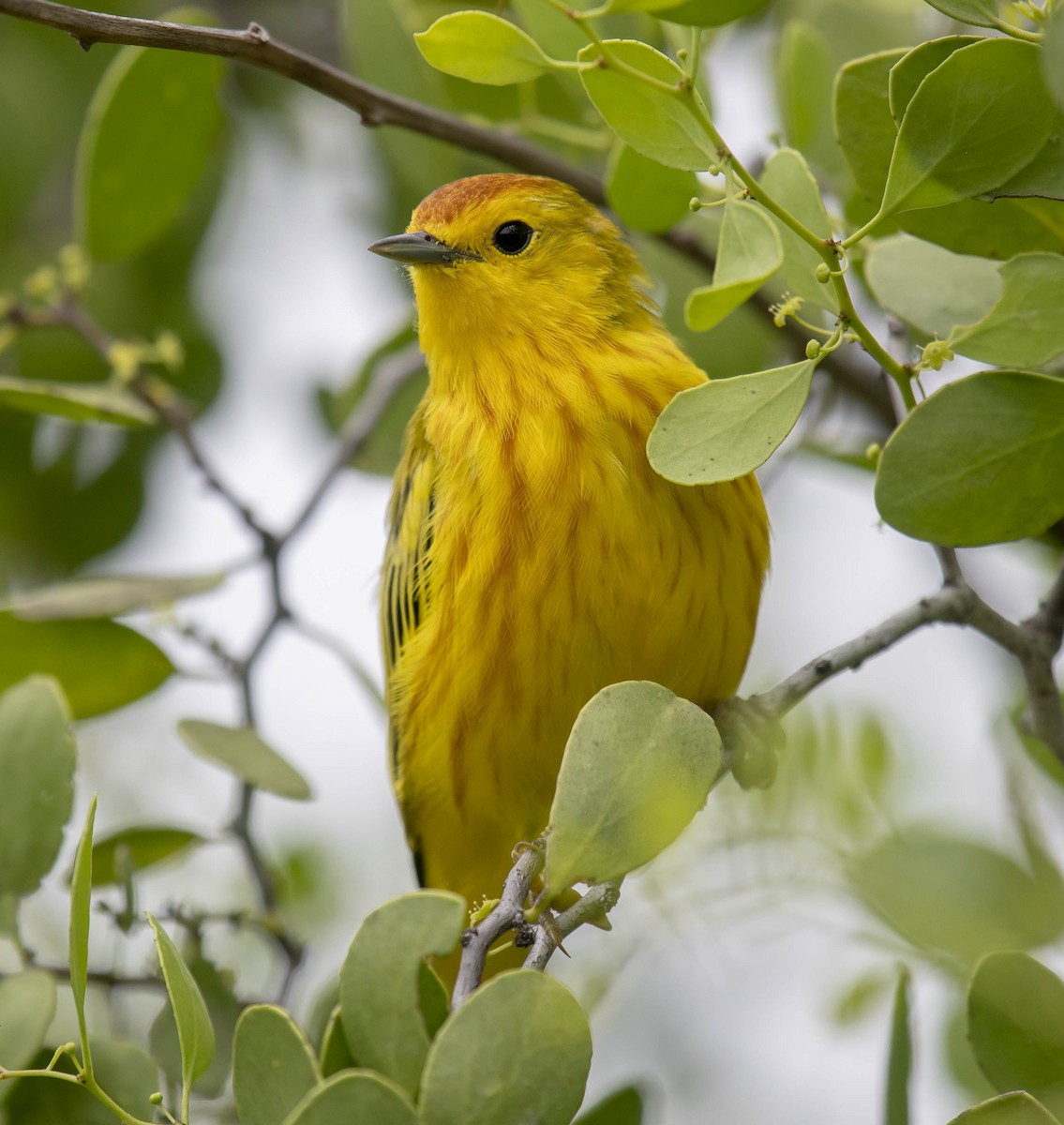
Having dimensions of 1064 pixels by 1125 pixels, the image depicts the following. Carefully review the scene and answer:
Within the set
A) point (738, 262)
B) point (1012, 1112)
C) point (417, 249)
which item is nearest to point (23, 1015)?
point (1012, 1112)

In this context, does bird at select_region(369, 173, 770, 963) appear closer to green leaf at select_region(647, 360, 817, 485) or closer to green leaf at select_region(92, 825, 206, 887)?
green leaf at select_region(92, 825, 206, 887)

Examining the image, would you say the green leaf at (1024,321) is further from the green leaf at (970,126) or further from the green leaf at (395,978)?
the green leaf at (395,978)

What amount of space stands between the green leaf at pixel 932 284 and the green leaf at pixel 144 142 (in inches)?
62.0

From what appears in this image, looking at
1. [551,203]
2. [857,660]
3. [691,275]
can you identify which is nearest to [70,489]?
[551,203]

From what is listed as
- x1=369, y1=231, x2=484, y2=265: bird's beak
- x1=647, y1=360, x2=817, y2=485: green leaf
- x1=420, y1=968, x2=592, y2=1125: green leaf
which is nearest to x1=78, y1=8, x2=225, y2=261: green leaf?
x1=369, y1=231, x2=484, y2=265: bird's beak

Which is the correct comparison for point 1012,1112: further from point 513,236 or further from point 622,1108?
point 513,236

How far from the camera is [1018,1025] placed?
1987 millimetres

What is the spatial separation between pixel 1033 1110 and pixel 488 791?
71.9 inches

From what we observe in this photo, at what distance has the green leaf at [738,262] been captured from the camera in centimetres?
167

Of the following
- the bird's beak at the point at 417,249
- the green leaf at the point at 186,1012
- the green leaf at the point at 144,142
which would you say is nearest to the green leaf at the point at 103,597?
the green leaf at the point at 144,142

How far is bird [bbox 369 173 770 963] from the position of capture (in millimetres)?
3064

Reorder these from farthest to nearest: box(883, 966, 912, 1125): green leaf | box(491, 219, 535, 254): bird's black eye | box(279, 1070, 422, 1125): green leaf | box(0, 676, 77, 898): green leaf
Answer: box(491, 219, 535, 254): bird's black eye < box(0, 676, 77, 898): green leaf < box(883, 966, 912, 1125): green leaf < box(279, 1070, 422, 1125): green leaf

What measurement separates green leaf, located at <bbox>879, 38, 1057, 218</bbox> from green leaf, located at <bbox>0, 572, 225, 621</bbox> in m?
1.92

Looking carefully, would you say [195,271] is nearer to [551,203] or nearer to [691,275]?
[551,203]
